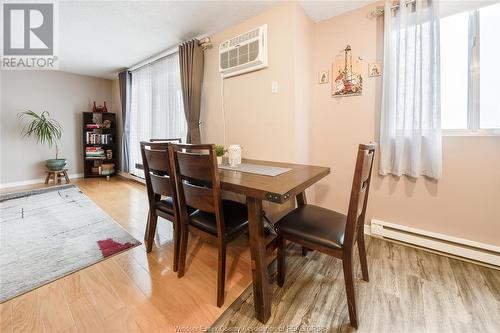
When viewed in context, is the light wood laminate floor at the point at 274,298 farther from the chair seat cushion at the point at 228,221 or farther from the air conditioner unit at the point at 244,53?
the air conditioner unit at the point at 244,53

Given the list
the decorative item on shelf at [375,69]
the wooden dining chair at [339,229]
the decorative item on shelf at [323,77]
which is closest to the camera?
the wooden dining chair at [339,229]

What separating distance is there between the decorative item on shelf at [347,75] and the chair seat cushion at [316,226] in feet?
4.21

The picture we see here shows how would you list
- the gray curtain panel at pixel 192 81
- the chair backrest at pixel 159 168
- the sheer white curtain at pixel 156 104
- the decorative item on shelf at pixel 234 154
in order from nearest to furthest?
the chair backrest at pixel 159 168 → the decorative item on shelf at pixel 234 154 → the gray curtain panel at pixel 192 81 → the sheer white curtain at pixel 156 104

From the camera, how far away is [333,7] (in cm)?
200

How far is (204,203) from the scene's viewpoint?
1.20m

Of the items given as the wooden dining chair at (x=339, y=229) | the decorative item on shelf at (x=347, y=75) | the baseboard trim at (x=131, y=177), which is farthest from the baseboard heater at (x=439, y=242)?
the baseboard trim at (x=131, y=177)

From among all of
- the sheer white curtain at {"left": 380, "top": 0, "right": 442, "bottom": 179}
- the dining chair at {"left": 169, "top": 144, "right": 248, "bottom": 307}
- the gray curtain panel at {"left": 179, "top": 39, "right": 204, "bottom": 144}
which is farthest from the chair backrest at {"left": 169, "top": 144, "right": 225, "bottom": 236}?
the sheer white curtain at {"left": 380, "top": 0, "right": 442, "bottom": 179}

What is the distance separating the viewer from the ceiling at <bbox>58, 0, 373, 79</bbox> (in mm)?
2027

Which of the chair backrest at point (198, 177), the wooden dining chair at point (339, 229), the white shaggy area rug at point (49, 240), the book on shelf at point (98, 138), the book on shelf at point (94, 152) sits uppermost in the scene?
the book on shelf at point (98, 138)

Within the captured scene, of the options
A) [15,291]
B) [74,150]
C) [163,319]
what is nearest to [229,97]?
[163,319]

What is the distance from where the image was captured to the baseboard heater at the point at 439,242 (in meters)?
1.55

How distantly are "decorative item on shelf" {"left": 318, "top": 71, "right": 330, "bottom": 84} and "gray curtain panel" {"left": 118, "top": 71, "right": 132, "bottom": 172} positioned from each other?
3684 millimetres

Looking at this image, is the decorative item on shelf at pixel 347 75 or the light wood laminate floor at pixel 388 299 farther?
the decorative item on shelf at pixel 347 75

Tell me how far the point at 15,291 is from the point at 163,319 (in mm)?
1017
